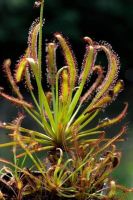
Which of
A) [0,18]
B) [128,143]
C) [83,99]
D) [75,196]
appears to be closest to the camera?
[75,196]

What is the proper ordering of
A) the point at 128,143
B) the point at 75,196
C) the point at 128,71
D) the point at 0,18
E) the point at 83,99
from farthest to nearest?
the point at 128,71 < the point at 0,18 < the point at 128,143 < the point at 83,99 < the point at 75,196

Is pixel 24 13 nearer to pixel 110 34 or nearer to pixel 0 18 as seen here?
pixel 0 18

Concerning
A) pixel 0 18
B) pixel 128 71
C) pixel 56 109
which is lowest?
pixel 128 71

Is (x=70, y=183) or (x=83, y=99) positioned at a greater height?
(x=83, y=99)

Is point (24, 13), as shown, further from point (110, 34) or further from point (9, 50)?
point (110, 34)

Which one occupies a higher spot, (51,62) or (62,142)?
(51,62)

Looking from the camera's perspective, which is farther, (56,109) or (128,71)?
(128,71)

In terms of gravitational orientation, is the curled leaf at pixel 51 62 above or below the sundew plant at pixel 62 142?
above

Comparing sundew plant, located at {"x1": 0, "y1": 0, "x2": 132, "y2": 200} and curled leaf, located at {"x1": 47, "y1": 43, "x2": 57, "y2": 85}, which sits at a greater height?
curled leaf, located at {"x1": 47, "y1": 43, "x2": 57, "y2": 85}

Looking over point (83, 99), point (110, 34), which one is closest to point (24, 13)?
point (110, 34)
